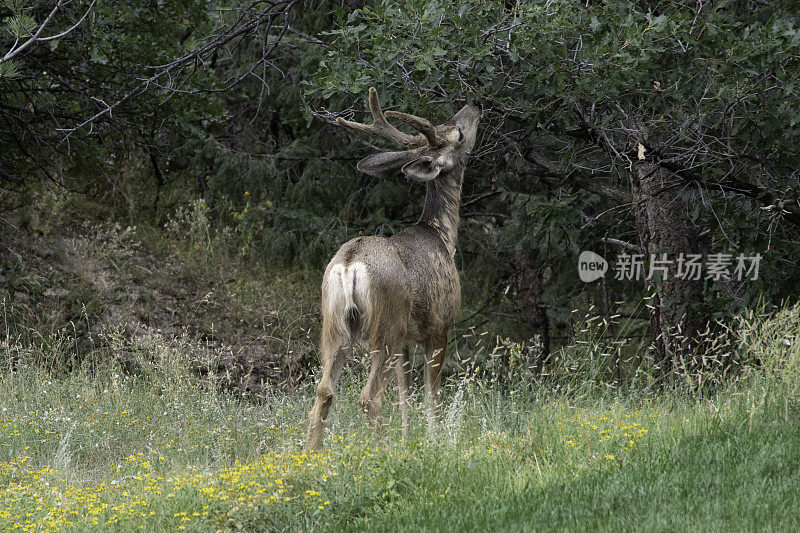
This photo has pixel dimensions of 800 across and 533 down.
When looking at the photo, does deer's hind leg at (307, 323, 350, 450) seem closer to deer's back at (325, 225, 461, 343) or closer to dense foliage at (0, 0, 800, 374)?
deer's back at (325, 225, 461, 343)

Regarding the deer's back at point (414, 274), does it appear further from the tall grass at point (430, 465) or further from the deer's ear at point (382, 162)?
the tall grass at point (430, 465)

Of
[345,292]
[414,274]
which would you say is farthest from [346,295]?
[414,274]

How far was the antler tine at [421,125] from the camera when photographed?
6.67 meters

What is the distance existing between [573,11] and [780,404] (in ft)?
10.6

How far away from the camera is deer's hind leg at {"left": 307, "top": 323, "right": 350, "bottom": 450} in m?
6.05

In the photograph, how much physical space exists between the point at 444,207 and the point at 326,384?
1.99 metres

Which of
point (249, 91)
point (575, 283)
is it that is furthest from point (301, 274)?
point (575, 283)

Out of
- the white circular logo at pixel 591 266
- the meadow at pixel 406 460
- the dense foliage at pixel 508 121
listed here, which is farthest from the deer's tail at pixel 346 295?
the white circular logo at pixel 591 266

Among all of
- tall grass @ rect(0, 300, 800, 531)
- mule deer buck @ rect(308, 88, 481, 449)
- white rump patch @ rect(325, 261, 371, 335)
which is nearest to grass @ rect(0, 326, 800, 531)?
tall grass @ rect(0, 300, 800, 531)

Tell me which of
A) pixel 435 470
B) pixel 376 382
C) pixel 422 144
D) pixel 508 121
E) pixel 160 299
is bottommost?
pixel 435 470

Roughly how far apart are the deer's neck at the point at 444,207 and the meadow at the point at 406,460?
1316 mm

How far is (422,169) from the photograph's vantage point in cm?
701

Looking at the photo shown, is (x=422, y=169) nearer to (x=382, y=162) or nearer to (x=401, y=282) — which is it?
(x=382, y=162)

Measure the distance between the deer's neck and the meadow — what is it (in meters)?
1.32
